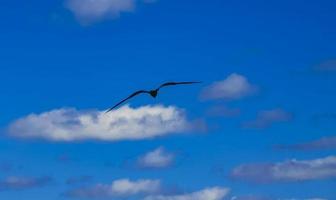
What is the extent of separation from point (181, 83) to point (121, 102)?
33.4 ft

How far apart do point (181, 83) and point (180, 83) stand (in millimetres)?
296

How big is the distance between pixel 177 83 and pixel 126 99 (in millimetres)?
8837

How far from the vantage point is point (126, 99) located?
19988 cm

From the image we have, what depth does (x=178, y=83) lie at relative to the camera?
198m

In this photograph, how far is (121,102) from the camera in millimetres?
196375

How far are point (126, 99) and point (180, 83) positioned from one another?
986cm

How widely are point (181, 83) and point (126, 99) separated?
33.1 ft

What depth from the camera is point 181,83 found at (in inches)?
7721

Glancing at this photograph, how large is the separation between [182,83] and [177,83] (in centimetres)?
274

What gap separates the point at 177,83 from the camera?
199 m

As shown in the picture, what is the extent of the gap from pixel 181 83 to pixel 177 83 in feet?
9.25

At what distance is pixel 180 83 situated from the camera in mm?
196375

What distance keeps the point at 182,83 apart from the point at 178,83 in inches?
55.2
